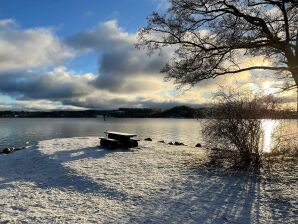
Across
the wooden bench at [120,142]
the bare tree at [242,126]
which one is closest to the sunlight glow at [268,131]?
the bare tree at [242,126]

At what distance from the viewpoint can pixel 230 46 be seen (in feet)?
45.0

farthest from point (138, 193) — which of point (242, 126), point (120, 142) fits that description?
point (120, 142)

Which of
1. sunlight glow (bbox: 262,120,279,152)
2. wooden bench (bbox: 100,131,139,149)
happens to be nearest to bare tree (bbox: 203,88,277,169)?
sunlight glow (bbox: 262,120,279,152)

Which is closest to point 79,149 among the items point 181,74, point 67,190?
point 181,74

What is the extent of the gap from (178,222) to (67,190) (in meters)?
4.21

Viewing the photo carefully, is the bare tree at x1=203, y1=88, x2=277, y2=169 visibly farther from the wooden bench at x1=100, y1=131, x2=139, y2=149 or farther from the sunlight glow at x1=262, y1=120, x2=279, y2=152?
the wooden bench at x1=100, y1=131, x2=139, y2=149

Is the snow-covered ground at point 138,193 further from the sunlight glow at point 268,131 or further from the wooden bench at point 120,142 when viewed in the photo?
the wooden bench at point 120,142

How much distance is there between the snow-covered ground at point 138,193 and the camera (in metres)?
8.58

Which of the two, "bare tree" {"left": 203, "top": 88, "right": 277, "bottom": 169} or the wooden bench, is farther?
the wooden bench

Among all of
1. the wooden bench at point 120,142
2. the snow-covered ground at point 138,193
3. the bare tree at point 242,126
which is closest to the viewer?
the snow-covered ground at point 138,193

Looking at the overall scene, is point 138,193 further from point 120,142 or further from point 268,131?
point 120,142

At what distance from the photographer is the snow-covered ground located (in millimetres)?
8578

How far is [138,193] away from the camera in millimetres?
10367

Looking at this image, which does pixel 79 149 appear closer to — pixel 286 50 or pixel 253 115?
pixel 253 115
